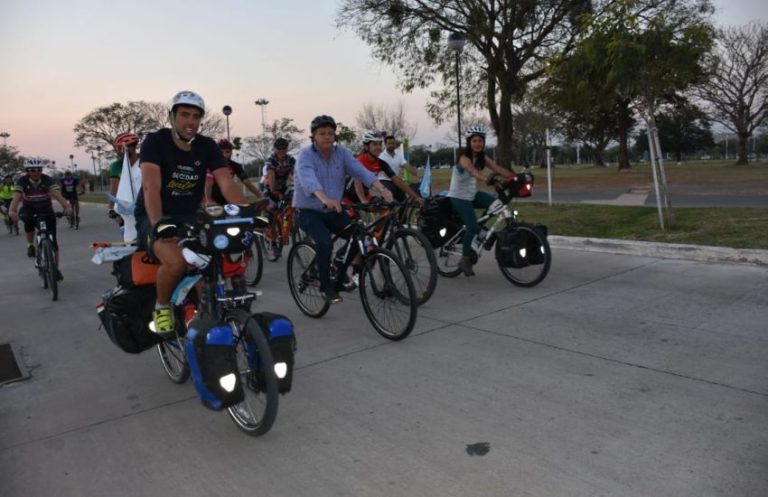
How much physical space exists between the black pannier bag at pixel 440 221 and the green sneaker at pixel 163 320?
418cm

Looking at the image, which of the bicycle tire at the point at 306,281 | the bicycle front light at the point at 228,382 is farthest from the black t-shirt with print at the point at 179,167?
the bicycle tire at the point at 306,281

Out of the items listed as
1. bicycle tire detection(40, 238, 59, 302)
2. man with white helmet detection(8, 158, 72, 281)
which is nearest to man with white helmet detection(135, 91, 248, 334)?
bicycle tire detection(40, 238, 59, 302)

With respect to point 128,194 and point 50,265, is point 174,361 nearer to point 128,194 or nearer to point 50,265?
point 128,194

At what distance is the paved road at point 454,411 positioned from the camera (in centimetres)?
280

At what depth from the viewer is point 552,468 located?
280 cm

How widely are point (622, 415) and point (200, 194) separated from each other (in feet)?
9.92

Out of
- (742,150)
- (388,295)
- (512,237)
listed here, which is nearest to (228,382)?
(388,295)

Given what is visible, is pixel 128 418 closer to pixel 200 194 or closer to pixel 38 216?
pixel 200 194

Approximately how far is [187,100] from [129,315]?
1454 mm

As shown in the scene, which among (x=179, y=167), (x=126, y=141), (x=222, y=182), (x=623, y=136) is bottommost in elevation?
(x=222, y=182)

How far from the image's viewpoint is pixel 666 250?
794 cm

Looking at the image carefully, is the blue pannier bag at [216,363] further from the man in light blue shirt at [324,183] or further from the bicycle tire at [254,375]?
the man in light blue shirt at [324,183]

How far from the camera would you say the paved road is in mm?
2797

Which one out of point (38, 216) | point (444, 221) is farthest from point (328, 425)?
point (38, 216)
